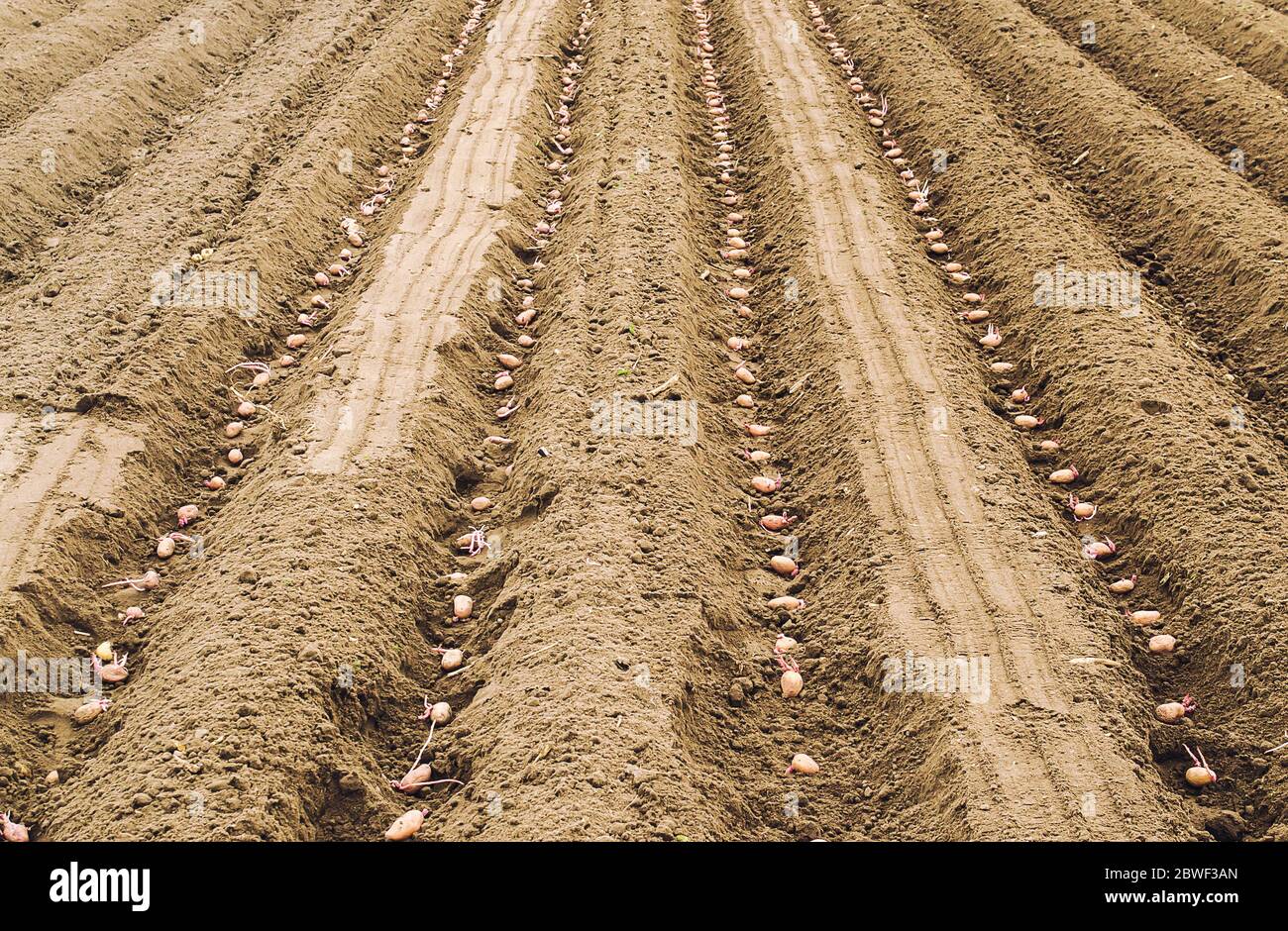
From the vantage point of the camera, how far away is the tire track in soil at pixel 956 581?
3.62 metres

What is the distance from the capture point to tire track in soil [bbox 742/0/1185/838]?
362cm

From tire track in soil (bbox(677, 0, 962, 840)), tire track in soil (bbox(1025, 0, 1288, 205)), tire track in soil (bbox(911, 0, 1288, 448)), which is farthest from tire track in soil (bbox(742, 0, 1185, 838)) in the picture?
tire track in soil (bbox(1025, 0, 1288, 205))

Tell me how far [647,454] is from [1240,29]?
779 centimetres

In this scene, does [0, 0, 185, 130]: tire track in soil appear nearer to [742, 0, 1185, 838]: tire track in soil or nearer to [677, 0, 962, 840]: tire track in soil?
[677, 0, 962, 840]: tire track in soil

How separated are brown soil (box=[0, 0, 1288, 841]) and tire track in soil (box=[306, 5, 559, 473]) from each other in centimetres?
4

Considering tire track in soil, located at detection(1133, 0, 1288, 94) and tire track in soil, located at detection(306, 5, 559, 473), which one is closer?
tire track in soil, located at detection(306, 5, 559, 473)

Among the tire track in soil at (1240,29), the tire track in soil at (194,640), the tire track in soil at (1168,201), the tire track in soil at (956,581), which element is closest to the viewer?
the tire track in soil at (956,581)

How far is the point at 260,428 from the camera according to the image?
18.5 ft

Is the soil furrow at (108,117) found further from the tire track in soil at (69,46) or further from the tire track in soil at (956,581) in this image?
the tire track in soil at (956,581)

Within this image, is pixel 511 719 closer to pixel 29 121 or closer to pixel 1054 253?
pixel 1054 253

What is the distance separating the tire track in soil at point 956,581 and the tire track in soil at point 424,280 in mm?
2198

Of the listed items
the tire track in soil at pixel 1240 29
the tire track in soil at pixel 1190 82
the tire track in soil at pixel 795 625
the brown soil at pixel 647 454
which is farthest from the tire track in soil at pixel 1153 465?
the tire track in soil at pixel 1240 29

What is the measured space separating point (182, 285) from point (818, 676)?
4.47 meters

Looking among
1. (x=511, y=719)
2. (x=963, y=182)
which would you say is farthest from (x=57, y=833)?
(x=963, y=182)
